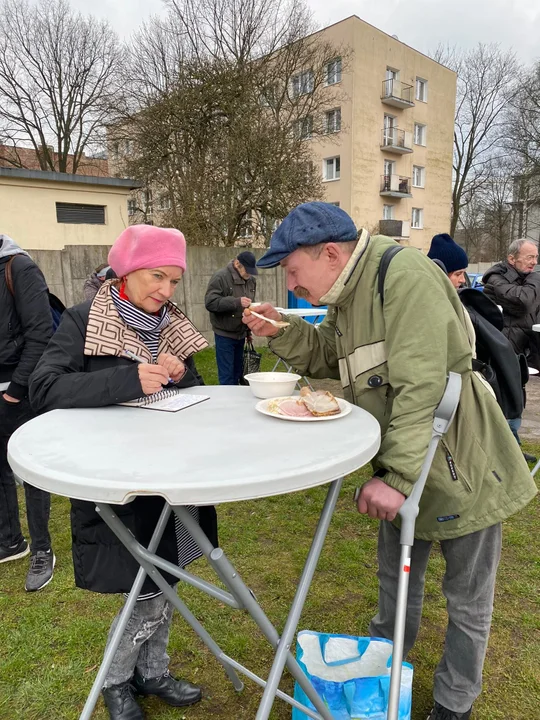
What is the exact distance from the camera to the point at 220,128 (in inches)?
461

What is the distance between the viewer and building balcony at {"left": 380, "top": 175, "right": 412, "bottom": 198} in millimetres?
26191

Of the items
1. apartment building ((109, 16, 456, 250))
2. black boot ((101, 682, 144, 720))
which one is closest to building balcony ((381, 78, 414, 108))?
apartment building ((109, 16, 456, 250))

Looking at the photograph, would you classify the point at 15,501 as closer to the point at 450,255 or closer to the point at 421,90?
the point at 450,255

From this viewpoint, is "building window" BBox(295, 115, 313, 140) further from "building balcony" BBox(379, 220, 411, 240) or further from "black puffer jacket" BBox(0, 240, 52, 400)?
"building balcony" BBox(379, 220, 411, 240)

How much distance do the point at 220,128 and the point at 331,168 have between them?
15.8 meters

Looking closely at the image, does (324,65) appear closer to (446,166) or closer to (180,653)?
(180,653)

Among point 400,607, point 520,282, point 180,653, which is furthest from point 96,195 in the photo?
point 400,607

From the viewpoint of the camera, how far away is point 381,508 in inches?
53.8

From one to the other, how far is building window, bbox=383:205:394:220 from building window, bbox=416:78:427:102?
698 cm

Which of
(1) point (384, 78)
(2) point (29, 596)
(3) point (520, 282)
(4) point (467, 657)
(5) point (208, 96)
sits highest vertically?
(1) point (384, 78)

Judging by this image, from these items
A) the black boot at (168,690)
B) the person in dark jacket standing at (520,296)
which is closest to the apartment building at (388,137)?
the person in dark jacket standing at (520,296)

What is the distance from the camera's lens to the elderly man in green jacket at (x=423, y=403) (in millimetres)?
1393

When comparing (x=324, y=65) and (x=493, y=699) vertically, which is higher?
(x=324, y=65)

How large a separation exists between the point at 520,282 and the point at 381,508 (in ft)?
13.1
